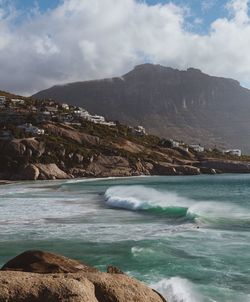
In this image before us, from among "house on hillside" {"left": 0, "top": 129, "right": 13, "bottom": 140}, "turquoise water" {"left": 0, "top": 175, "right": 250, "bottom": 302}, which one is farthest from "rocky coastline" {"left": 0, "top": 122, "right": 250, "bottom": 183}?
"turquoise water" {"left": 0, "top": 175, "right": 250, "bottom": 302}

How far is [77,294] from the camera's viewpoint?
24.5ft

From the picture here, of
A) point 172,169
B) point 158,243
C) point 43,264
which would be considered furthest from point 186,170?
point 43,264

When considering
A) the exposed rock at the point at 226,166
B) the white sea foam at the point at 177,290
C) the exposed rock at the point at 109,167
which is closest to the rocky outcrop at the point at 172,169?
the exposed rock at the point at 226,166

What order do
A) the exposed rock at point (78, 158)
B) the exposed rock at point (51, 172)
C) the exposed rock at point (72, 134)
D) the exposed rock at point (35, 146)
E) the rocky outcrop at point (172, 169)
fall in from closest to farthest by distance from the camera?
1. the exposed rock at point (51, 172)
2. the exposed rock at point (35, 146)
3. the exposed rock at point (78, 158)
4. the rocky outcrop at point (172, 169)
5. the exposed rock at point (72, 134)

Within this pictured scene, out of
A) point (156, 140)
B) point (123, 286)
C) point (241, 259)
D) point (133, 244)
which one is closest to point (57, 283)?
point (123, 286)

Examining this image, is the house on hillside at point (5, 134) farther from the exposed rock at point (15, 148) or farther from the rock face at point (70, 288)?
the rock face at point (70, 288)

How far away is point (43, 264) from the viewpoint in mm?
10703

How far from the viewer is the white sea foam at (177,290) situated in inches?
535

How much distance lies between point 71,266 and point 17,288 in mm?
3368

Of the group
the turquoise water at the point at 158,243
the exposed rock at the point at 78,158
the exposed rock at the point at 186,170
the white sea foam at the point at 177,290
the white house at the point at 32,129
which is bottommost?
the white sea foam at the point at 177,290

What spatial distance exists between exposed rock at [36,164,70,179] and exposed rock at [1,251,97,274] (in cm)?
10535

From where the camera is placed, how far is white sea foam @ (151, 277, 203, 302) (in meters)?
13.6

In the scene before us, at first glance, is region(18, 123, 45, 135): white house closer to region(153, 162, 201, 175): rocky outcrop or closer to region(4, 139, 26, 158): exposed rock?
region(4, 139, 26, 158): exposed rock

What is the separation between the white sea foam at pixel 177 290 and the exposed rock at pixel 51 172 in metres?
102
